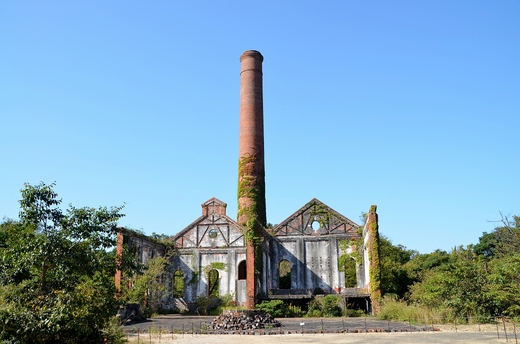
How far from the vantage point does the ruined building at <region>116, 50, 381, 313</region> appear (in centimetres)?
2967

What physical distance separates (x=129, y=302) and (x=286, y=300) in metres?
10.4

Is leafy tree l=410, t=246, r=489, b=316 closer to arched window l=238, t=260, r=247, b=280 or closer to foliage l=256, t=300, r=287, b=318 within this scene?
foliage l=256, t=300, r=287, b=318

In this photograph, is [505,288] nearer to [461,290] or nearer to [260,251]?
[461,290]

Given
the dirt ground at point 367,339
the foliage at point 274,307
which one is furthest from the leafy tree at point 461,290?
the foliage at point 274,307

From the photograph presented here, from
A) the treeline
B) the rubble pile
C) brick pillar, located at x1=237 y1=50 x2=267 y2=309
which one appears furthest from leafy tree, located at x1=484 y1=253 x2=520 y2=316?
brick pillar, located at x1=237 y1=50 x2=267 y2=309

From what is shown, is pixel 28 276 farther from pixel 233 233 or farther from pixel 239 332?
pixel 233 233

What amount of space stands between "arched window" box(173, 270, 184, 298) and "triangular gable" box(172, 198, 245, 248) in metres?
1.89

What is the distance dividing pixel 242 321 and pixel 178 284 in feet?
49.9

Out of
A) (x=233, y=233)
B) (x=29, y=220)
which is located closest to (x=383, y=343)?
(x=29, y=220)

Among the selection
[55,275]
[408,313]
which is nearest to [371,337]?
[408,313]

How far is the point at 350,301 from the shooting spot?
28578mm

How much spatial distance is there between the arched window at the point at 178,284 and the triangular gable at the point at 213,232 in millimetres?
1891

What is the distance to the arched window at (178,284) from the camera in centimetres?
3159

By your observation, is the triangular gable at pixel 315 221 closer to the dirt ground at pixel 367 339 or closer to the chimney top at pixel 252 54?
the chimney top at pixel 252 54
